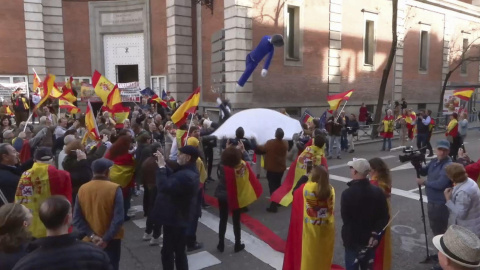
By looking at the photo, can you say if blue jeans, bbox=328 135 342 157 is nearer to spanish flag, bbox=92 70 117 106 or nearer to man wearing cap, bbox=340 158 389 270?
spanish flag, bbox=92 70 117 106

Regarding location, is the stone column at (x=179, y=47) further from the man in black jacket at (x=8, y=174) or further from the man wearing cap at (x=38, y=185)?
the man wearing cap at (x=38, y=185)

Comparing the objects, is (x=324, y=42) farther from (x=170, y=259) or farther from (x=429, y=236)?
(x=170, y=259)

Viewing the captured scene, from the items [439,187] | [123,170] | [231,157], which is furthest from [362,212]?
[123,170]

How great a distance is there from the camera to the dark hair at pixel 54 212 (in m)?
2.65

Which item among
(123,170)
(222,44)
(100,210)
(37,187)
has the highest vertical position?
(222,44)

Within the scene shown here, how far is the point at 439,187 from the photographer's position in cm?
529

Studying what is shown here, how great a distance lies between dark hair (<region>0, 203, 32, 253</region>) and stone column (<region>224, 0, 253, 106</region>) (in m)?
15.5

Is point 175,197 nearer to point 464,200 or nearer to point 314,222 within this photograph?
point 314,222

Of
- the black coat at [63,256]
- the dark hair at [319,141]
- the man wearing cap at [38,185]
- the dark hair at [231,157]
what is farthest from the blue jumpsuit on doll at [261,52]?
the black coat at [63,256]

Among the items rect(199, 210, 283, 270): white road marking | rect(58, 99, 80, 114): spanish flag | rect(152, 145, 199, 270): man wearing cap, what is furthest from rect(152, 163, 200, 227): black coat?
rect(58, 99, 80, 114): spanish flag

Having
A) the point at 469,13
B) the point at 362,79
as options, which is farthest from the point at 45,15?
the point at 469,13

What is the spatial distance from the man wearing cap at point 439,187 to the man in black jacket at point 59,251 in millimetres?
4297

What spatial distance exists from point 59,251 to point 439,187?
15.4ft

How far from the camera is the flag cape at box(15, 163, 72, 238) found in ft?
15.4
